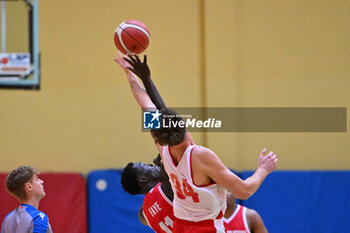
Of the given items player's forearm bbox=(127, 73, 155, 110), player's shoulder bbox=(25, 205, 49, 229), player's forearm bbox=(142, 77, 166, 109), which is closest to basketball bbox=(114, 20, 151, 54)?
player's forearm bbox=(127, 73, 155, 110)

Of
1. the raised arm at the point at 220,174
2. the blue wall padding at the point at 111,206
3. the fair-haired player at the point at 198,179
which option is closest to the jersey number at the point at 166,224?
the fair-haired player at the point at 198,179

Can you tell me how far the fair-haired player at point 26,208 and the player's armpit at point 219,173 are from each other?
162 centimetres

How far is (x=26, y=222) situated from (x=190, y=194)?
1.52 m

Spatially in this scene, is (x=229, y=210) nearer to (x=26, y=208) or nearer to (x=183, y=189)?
(x=183, y=189)

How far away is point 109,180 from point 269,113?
2241 millimetres

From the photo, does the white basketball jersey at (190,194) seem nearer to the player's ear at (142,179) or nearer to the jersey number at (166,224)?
the jersey number at (166,224)

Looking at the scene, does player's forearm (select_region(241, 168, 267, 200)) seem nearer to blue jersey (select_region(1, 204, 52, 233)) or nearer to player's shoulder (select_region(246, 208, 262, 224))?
player's shoulder (select_region(246, 208, 262, 224))

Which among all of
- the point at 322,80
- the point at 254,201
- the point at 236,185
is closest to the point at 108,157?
the point at 254,201

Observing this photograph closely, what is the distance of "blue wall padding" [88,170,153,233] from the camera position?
568 centimetres

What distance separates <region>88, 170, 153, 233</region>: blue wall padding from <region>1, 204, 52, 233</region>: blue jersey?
2025mm

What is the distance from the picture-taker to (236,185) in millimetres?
2652

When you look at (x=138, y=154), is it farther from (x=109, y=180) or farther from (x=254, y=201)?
(x=254, y=201)

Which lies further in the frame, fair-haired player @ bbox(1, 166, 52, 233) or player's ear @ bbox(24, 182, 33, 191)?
player's ear @ bbox(24, 182, 33, 191)

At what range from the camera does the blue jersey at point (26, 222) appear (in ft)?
11.7
